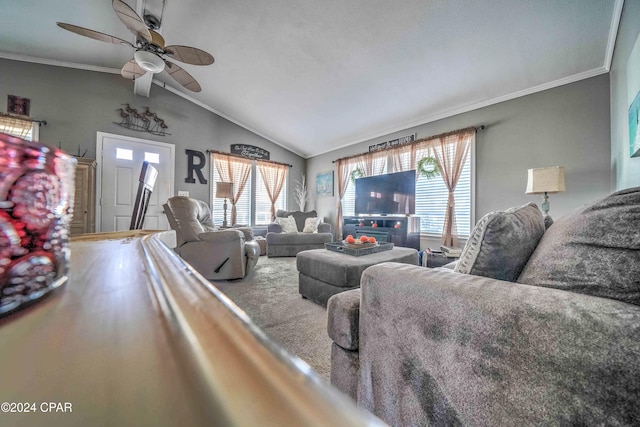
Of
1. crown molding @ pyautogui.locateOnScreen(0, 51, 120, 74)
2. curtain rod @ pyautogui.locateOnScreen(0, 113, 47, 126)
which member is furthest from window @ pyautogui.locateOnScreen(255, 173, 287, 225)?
curtain rod @ pyautogui.locateOnScreen(0, 113, 47, 126)

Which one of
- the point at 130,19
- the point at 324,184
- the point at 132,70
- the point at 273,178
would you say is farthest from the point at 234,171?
the point at 130,19

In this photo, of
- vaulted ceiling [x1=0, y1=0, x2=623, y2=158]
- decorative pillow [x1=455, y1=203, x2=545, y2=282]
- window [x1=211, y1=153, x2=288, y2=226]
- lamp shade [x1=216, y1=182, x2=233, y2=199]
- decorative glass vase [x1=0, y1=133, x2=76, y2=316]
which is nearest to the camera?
decorative glass vase [x1=0, y1=133, x2=76, y2=316]

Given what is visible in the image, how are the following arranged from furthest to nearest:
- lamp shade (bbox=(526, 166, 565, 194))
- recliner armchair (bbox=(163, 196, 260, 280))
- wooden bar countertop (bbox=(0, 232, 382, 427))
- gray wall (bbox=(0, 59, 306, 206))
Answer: gray wall (bbox=(0, 59, 306, 206)) < recliner armchair (bbox=(163, 196, 260, 280)) < lamp shade (bbox=(526, 166, 565, 194)) < wooden bar countertop (bbox=(0, 232, 382, 427))

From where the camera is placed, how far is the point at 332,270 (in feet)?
6.11

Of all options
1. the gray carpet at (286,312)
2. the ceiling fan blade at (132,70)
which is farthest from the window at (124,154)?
the gray carpet at (286,312)

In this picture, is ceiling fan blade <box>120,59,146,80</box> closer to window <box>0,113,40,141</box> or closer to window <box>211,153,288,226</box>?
window <box>0,113,40,141</box>

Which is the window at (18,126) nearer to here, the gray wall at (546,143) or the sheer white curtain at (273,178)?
the sheer white curtain at (273,178)

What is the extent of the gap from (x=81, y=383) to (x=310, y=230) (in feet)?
15.0

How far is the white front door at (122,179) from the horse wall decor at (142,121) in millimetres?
212

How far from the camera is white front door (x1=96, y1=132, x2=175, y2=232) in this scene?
374 centimetres

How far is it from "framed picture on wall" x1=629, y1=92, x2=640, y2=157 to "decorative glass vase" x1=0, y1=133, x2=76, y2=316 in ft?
8.75

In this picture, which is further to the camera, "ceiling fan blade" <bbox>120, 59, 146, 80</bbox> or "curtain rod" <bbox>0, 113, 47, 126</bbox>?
"curtain rod" <bbox>0, 113, 47, 126</bbox>

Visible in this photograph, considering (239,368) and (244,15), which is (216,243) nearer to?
(244,15)

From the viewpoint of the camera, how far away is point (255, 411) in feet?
0.36
